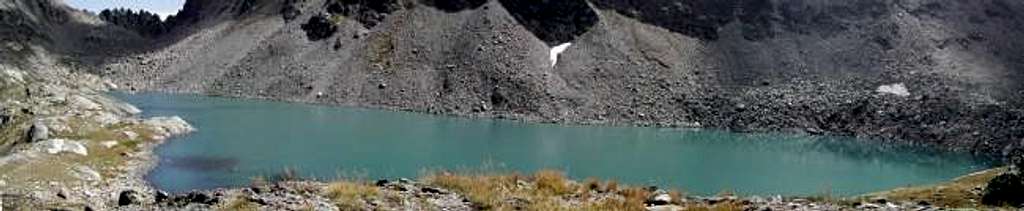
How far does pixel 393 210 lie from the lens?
1590cm

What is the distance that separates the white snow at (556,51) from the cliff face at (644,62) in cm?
113

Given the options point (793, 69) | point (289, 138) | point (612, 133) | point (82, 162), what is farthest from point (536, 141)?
point (793, 69)

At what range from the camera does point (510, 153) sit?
259 ft

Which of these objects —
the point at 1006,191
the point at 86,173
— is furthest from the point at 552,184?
the point at 86,173

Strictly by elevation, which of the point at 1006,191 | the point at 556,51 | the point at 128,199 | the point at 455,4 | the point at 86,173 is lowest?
the point at 86,173

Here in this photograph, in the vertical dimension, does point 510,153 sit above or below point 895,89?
below

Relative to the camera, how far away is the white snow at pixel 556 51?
134250 mm

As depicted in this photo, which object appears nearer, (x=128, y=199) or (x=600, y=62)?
(x=128, y=199)

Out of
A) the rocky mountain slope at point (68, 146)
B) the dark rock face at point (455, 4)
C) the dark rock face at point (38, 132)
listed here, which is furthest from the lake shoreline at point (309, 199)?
the dark rock face at point (455, 4)

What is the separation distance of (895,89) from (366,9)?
78551 mm

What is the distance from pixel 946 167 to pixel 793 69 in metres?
47.2

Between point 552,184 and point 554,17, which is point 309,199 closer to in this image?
point 552,184

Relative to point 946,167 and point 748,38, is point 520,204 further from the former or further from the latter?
point 748,38

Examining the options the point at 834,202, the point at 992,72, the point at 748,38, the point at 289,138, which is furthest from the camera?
the point at 748,38
